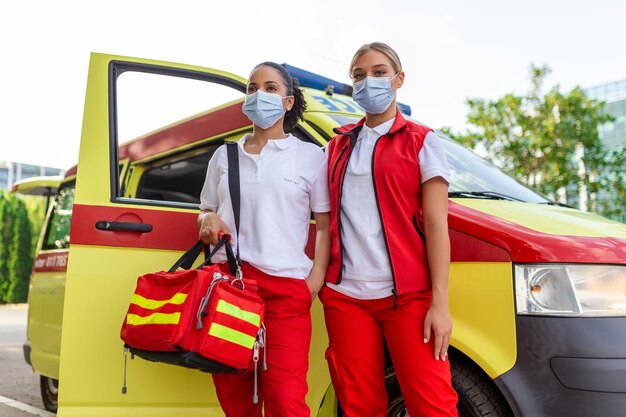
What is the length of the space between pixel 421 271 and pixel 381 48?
0.81m

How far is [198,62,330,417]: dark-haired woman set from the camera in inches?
92.7

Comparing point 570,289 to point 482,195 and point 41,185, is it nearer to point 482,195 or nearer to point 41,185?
point 482,195

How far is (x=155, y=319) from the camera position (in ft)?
7.50

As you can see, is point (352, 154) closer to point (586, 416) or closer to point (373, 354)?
point (373, 354)

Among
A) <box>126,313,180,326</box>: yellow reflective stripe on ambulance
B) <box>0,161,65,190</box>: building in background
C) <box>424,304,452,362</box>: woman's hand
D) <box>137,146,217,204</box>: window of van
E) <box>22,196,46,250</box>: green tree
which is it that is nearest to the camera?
<box>424,304,452,362</box>: woman's hand

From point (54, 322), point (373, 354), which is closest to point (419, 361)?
point (373, 354)

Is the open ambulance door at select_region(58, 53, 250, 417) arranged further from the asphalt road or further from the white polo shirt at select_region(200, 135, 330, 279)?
the asphalt road

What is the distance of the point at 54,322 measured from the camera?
4797 mm

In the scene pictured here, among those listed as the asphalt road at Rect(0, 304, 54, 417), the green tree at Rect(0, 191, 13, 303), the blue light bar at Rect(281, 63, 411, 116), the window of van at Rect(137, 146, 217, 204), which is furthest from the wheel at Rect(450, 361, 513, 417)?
the green tree at Rect(0, 191, 13, 303)

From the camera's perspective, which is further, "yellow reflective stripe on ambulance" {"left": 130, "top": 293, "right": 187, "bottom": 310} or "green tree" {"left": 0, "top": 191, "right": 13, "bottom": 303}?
"green tree" {"left": 0, "top": 191, "right": 13, "bottom": 303}

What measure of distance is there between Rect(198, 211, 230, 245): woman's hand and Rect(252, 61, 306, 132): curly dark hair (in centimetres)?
58

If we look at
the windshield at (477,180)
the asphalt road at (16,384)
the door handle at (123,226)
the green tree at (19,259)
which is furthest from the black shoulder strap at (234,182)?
the green tree at (19,259)

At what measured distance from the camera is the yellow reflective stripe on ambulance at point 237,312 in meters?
2.19

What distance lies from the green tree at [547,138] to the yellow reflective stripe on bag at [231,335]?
534 inches
